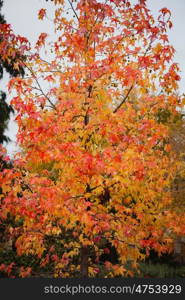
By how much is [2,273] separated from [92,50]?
763 cm

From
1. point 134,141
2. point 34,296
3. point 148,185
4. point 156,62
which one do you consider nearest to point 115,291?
point 34,296

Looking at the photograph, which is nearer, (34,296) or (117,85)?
(34,296)

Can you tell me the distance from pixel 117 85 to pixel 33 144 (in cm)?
191

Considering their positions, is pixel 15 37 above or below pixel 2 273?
above

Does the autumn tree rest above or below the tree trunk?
above

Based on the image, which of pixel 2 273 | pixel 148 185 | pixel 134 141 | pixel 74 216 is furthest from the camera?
pixel 2 273

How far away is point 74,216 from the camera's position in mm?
4438

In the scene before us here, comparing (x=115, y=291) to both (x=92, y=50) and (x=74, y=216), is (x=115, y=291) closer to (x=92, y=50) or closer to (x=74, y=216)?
(x=74, y=216)

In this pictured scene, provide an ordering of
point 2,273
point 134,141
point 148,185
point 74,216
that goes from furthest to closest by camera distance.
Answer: point 2,273 < point 148,185 < point 134,141 < point 74,216

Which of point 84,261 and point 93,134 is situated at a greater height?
point 93,134

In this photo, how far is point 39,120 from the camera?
4691 mm

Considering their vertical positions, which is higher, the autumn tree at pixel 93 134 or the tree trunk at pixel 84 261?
the autumn tree at pixel 93 134

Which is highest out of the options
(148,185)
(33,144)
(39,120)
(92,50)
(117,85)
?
(92,50)

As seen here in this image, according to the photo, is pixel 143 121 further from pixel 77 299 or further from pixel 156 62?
pixel 77 299
